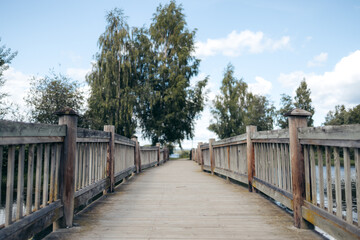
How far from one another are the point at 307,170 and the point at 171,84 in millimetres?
18683

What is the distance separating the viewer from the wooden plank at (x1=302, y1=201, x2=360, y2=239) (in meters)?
1.99

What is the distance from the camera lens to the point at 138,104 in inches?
786

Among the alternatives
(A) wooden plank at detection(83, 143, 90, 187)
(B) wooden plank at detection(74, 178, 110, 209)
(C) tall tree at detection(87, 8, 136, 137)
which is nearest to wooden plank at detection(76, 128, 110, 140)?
(A) wooden plank at detection(83, 143, 90, 187)

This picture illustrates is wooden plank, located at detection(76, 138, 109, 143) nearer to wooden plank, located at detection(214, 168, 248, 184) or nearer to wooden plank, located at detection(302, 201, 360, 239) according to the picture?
wooden plank, located at detection(302, 201, 360, 239)

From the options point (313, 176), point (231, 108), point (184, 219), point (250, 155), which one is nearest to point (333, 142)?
point (313, 176)

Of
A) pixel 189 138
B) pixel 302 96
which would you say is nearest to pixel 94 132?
pixel 189 138

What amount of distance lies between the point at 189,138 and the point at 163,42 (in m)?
8.12

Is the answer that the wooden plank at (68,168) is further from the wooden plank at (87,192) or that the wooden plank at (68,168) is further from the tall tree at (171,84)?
the tall tree at (171,84)

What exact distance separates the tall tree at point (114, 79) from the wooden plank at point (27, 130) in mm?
16114

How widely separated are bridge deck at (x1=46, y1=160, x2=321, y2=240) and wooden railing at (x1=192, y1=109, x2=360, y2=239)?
0.82 ft

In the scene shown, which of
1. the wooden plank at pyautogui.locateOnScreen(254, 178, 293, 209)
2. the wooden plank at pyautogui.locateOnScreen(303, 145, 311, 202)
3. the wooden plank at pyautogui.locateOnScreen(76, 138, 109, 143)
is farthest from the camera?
the wooden plank at pyautogui.locateOnScreen(76, 138, 109, 143)

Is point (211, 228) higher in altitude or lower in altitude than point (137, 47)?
lower

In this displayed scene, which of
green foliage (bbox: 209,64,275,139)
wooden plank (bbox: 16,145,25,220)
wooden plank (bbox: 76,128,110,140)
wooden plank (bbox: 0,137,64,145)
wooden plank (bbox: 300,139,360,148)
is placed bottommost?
wooden plank (bbox: 16,145,25,220)

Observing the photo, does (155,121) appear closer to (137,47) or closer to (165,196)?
(137,47)
